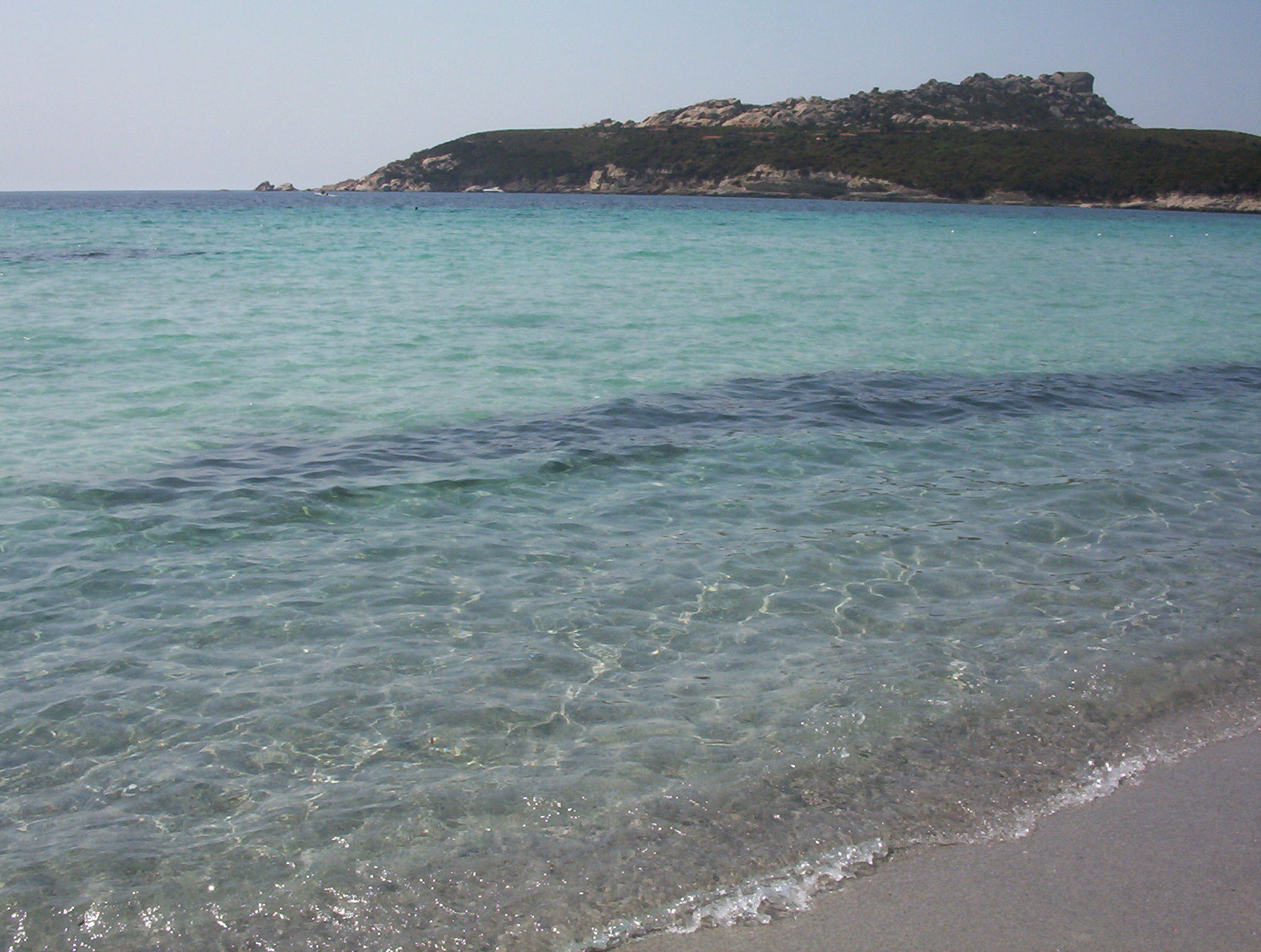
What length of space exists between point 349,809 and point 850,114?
150627mm

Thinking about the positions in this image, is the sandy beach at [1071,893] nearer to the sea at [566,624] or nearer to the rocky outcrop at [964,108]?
the sea at [566,624]

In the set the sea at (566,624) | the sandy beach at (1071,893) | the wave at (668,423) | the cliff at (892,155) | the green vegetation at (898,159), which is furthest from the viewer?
the cliff at (892,155)

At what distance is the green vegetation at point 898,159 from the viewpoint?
93000 mm

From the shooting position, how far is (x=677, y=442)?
9438mm

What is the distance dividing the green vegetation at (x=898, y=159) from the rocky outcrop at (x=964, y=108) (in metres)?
7.91

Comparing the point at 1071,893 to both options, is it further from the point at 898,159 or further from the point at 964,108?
the point at 964,108

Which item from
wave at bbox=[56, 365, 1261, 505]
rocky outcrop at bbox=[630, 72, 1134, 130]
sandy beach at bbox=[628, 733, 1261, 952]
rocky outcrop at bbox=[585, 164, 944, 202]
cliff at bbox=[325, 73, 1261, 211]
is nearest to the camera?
sandy beach at bbox=[628, 733, 1261, 952]

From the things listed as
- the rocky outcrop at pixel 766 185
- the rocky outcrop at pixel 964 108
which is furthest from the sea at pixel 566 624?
the rocky outcrop at pixel 964 108

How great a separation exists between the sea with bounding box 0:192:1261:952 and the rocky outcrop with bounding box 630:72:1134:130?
131 metres

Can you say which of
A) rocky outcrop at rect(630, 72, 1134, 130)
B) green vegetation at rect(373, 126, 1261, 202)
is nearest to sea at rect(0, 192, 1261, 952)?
green vegetation at rect(373, 126, 1261, 202)

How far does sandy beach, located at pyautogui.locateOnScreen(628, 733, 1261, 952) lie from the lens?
3.10 meters

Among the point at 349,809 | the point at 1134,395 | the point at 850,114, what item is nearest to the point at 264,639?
the point at 349,809

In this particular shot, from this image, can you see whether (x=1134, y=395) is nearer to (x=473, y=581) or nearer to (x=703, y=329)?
(x=703, y=329)

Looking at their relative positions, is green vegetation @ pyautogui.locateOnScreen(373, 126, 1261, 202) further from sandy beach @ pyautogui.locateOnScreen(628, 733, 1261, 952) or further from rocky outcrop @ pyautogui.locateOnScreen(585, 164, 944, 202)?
sandy beach @ pyautogui.locateOnScreen(628, 733, 1261, 952)
